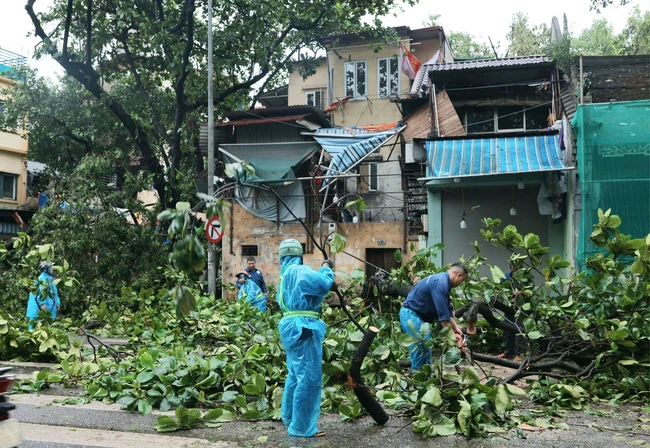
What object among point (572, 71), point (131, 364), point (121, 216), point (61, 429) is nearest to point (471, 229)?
point (572, 71)

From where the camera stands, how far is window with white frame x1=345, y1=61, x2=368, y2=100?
79.8 ft

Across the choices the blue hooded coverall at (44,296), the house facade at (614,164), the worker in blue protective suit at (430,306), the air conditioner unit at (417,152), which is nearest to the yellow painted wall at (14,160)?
the blue hooded coverall at (44,296)

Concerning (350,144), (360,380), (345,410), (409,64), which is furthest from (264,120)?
(360,380)

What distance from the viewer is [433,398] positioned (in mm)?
5332

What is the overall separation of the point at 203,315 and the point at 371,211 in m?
10.3

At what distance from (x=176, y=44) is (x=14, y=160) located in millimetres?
15379

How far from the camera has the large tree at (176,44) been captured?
54.5 feet

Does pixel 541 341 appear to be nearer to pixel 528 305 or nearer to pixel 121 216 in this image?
pixel 528 305

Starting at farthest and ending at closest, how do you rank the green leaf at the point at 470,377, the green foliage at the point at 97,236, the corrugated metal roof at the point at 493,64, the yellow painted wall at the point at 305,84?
the yellow painted wall at the point at 305,84
the corrugated metal roof at the point at 493,64
the green foliage at the point at 97,236
the green leaf at the point at 470,377

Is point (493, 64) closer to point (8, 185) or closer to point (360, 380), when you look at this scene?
point (360, 380)

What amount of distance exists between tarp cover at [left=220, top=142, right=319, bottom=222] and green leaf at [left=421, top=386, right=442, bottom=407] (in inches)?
493

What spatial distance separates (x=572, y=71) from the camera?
12445 mm

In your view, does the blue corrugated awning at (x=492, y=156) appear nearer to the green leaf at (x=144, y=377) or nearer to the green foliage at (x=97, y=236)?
the green foliage at (x=97, y=236)

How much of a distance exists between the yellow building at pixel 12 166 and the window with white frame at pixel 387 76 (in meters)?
15.9
